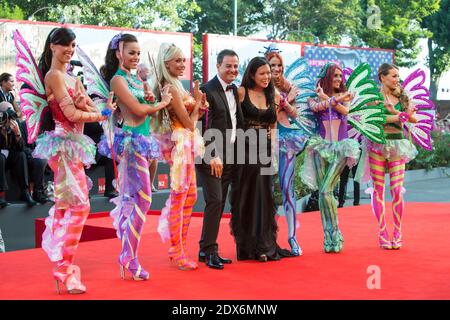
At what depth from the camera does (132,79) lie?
4.88 m

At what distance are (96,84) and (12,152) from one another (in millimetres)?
3726

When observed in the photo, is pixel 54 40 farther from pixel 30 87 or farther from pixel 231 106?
pixel 231 106

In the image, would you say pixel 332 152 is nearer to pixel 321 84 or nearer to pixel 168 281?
pixel 321 84

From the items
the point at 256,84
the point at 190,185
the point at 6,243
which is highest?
the point at 256,84

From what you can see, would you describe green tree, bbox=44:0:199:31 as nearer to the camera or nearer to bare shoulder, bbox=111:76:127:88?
the camera

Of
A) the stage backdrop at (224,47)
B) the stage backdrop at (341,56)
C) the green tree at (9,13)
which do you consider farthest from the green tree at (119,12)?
the stage backdrop at (224,47)

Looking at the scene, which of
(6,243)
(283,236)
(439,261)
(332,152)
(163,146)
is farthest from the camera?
(6,243)

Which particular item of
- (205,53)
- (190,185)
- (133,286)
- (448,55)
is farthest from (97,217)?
(448,55)

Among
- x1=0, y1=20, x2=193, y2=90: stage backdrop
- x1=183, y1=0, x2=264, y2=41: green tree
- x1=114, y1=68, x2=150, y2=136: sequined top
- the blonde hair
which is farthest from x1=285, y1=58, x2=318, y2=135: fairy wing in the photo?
x1=183, y1=0, x2=264, y2=41: green tree

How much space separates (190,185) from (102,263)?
0.91 meters

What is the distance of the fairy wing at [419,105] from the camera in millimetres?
6633

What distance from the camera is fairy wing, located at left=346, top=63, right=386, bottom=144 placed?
6133 mm

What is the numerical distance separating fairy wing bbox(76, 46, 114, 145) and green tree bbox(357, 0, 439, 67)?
2767 cm

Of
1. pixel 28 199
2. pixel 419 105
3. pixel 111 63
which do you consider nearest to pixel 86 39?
pixel 28 199
